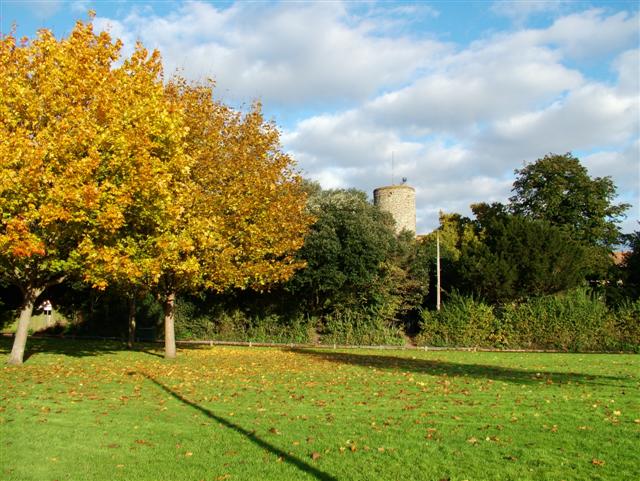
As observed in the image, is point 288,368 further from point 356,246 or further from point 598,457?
point 356,246

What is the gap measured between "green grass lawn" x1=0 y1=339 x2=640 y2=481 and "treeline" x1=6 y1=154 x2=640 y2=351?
678 inches

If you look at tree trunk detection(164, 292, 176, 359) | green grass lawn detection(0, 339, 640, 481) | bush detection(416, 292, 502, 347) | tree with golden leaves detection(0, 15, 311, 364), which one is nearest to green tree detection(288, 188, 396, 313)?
bush detection(416, 292, 502, 347)

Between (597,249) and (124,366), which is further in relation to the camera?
(597,249)

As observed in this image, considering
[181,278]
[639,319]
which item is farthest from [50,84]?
[639,319]

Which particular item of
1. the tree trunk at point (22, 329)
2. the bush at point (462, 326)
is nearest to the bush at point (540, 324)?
the bush at point (462, 326)

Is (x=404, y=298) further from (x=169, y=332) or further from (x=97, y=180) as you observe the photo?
(x=97, y=180)

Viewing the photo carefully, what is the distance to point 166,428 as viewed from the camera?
901cm

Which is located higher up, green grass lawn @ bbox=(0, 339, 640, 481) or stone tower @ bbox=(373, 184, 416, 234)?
stone tower @ bbox=(373, 184, 416, 234)

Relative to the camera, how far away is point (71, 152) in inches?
620

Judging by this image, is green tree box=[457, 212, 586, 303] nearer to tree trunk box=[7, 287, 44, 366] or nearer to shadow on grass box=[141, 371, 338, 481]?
tree trunk box=[7, 287, 44, 366]

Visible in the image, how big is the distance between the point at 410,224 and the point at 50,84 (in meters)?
45.2

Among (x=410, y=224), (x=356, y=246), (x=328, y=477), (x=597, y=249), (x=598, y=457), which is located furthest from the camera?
(x=410, y=224)

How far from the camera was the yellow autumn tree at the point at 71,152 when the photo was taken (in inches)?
581

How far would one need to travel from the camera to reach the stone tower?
58.4 m
